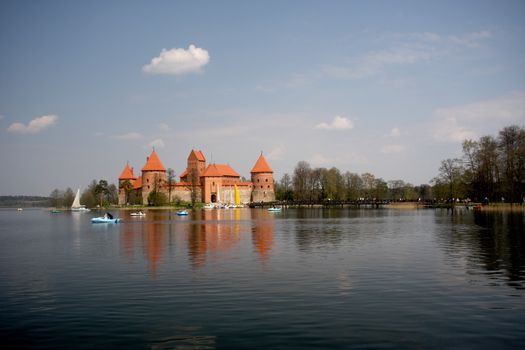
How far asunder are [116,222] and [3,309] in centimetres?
4338

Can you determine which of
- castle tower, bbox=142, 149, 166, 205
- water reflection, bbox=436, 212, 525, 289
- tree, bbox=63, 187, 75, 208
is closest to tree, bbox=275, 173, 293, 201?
castle tower, bbox=142, 149, 166, 205

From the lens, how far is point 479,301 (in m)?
14.0

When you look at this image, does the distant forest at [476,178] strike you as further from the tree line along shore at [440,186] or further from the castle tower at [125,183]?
the castle tower at [125,183]

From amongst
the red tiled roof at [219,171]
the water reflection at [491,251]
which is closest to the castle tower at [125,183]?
the red tiled roof at [219,171]

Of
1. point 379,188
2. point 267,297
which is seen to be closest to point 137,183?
point 379,188

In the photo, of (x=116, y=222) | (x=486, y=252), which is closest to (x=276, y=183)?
(x=116, y=222)

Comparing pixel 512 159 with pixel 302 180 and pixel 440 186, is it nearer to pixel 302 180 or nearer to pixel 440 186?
pixel 440 186

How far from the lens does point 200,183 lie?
13100 centimetres

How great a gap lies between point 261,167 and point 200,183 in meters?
16.8

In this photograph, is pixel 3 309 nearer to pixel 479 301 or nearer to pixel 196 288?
pixel 196 288

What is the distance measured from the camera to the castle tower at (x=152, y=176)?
122 m

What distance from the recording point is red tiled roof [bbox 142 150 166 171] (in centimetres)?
12481

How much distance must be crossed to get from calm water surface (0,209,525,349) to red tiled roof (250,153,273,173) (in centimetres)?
10530

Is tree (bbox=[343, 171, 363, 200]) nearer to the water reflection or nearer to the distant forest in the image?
the distant forest
